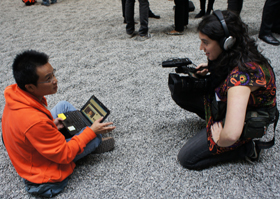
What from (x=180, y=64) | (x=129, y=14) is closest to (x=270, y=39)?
(x=129, y=14)

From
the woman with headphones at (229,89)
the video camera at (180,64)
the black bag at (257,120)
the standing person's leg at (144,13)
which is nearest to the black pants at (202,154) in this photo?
the woman with headphones at (229,89)

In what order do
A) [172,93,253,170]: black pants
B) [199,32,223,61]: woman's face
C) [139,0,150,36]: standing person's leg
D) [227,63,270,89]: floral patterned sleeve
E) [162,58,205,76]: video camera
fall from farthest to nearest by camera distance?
1. [139,0,150,36]: standing person's leg
2. [162,58,205,76]: video camera
3. [172,93,253,170]: black pants
4. [199,32,223,61]: woman's face
5. [227,63,270,89]: floral patterned sleeve

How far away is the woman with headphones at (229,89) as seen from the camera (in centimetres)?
90

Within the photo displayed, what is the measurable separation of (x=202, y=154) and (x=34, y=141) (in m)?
0.83

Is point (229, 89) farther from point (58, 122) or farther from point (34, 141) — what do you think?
point (58, 122)

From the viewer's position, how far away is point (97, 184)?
1.17 metres

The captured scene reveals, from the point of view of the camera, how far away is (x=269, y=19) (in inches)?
97.7

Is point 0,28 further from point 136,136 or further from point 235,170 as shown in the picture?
point 235,170

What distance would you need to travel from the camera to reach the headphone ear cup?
3.07 ft

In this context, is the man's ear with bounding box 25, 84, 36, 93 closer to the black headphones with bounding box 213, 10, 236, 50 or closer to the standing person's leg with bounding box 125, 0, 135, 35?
the black headphones with bounding box 213, 10, 236, 50

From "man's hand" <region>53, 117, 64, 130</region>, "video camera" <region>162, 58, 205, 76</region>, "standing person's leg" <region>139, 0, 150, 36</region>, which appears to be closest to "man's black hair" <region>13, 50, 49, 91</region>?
"man's hand" <region>53, 117, 64, 130</region>

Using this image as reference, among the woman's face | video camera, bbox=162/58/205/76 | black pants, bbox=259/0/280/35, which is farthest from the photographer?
black pants, bbox=259/0/280/35

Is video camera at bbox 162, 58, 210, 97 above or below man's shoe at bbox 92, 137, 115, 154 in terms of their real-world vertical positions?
above

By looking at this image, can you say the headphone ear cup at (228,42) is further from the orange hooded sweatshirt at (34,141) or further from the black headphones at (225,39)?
the orange hooded sweatshirt at (34,141)
